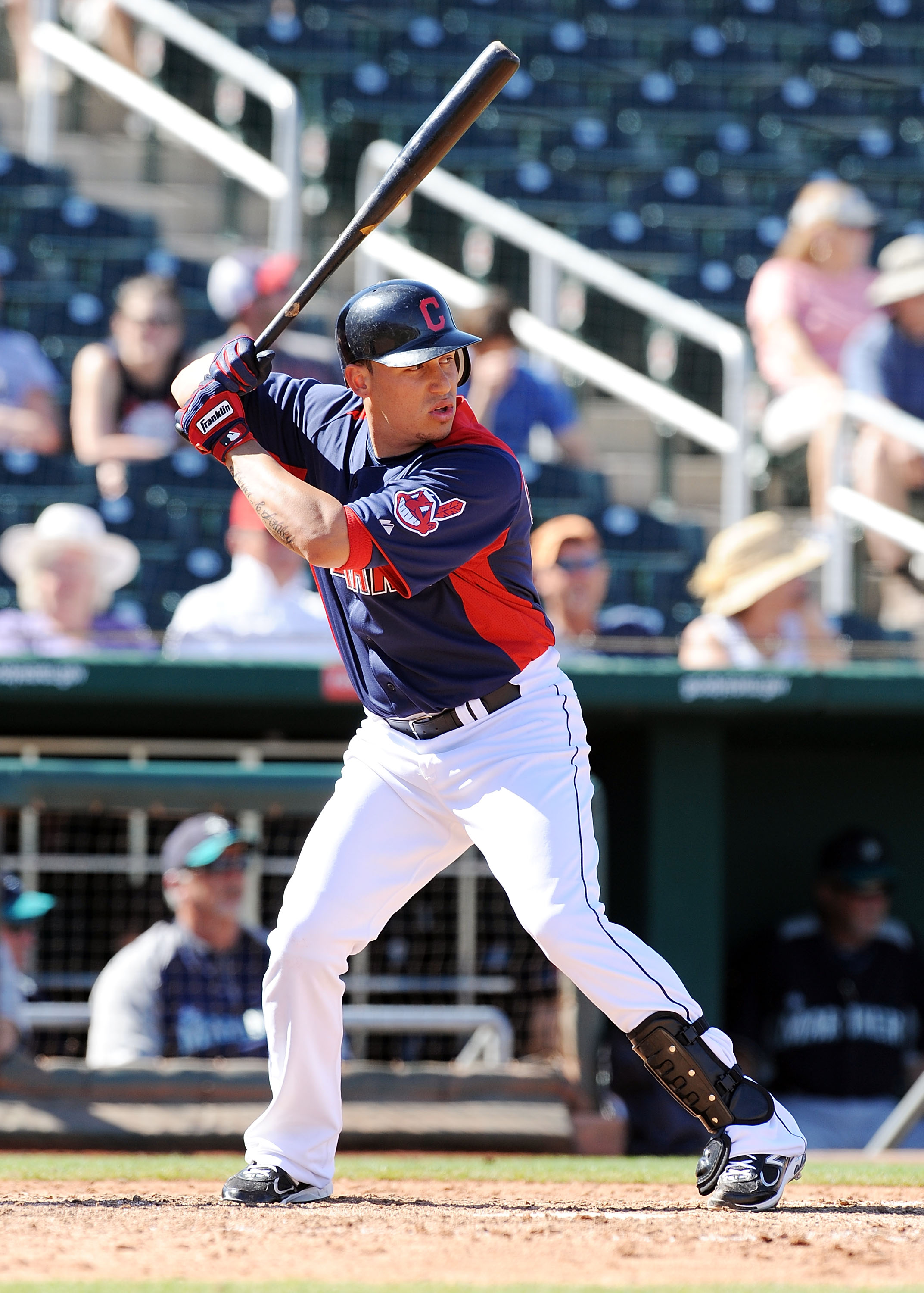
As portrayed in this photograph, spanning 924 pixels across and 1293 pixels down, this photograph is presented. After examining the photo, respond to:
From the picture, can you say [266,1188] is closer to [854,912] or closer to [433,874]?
[433,874]

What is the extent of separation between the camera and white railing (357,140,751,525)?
Answer: 679 cm

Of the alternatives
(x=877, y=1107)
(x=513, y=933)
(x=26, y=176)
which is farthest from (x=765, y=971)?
(x=26, y=176)

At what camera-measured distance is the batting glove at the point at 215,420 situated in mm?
3225

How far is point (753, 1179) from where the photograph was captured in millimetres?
3123

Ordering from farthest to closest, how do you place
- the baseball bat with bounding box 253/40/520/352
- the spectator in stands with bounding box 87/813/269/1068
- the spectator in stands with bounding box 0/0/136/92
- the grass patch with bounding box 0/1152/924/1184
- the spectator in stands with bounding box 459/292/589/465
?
the spectator in stands with bounding box 0/0/136/92 → the spectator in stands with bounding box 459/292/589/465 → the spectator in stands with bounding box 87/813/269/1068 → the grass patch with bounding box 0/1152/924/1184 → the baseball bat with bounding box 253/40/520/352

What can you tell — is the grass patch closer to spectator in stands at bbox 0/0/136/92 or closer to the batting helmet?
the batting helmet

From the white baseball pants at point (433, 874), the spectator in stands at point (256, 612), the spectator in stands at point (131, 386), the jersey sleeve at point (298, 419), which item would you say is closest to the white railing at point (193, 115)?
the spectator in stands at point (131, 386)

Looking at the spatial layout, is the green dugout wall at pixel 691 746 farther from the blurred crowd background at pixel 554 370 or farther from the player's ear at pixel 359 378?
the player's ear at pixel 359 378

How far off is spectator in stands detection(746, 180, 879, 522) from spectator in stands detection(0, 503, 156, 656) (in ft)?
9.69

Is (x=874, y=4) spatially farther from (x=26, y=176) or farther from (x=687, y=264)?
(x=26, y=176)

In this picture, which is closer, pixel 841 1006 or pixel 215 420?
pixel 215 420

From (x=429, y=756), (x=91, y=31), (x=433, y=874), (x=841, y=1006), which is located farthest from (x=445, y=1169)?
(x=91, y=31)

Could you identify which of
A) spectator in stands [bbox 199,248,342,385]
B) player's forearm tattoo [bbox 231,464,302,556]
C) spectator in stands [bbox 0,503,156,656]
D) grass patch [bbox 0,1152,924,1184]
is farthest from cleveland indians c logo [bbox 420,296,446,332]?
spectator in stands [bbox 199,248,342,385]

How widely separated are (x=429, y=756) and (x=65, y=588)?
274cm
